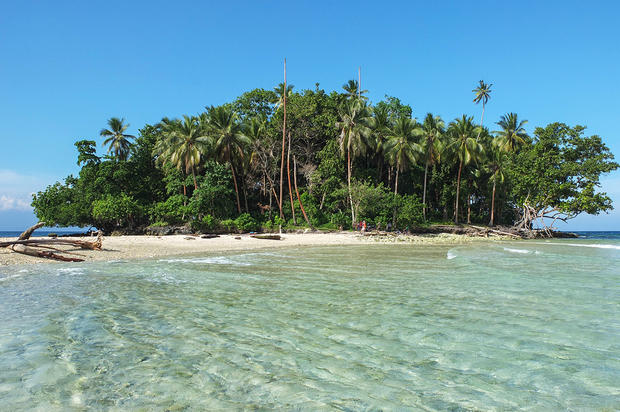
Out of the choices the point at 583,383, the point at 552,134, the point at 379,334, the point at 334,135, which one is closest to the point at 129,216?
the point at 334,135

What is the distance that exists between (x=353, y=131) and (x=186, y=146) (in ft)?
52.5

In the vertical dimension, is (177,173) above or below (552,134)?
below

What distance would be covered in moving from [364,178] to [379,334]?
3488 cm

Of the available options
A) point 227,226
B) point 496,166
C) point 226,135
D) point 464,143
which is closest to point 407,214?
point 464,143

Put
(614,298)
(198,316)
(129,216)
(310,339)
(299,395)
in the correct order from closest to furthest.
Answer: (299,395) → (310,339) → (198,316) → (614,298) → (129,216)

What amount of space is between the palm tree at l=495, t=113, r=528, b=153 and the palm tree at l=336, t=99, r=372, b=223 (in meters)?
24.6

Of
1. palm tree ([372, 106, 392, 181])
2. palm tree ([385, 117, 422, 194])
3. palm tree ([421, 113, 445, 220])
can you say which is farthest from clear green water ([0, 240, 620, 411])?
palm tree ([421, 113, 445, 220])

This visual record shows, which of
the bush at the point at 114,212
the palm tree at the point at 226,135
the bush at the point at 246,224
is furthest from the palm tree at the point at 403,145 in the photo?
the bush at the point at 114,212

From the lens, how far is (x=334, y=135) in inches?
1516

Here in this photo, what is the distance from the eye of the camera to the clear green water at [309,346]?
110 inches

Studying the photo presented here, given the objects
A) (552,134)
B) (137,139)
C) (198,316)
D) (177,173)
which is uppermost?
(552,134)

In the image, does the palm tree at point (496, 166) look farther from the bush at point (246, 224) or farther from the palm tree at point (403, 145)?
the bush at point (246, 224)

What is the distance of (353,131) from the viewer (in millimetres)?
34594

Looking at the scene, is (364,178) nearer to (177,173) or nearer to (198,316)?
(177,173)
